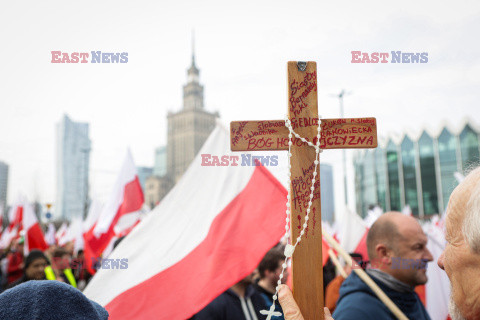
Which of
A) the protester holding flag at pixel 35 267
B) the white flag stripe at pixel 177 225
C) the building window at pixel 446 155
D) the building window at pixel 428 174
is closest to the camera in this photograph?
the white flag stripe at pixel 177 225

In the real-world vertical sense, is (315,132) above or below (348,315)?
above

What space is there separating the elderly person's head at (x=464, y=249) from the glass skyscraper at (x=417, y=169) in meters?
41.2

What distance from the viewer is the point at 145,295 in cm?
267

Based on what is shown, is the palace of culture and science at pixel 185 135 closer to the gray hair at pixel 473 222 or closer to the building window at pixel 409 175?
Result: the building window at pixel 409 175

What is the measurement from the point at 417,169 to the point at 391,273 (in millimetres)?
45692

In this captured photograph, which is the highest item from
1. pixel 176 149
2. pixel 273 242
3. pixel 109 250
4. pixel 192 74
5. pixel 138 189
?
pixel 192 74

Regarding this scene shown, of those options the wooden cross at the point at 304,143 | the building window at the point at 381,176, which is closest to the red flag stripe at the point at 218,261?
the wooden cross at the point at 304,143

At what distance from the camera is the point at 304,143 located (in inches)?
69.2

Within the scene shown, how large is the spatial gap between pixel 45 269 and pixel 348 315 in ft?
13.4

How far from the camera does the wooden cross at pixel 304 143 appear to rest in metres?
1.61

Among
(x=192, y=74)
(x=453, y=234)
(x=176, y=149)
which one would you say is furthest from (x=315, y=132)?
(x=192, y=74)

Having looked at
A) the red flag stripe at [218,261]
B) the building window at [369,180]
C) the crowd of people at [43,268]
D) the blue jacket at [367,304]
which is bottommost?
the crowd of people at [43,268]

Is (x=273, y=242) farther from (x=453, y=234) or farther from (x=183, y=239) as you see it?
(x=453, y=234)
